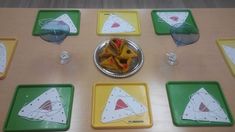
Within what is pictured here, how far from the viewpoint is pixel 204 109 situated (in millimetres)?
812

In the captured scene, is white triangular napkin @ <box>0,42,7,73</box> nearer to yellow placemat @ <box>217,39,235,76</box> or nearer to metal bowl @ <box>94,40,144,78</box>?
metal bowl @ <box>94,40,144,78</box>

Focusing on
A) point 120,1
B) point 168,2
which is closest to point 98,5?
point 120,1

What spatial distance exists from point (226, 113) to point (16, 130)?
70 centimetres

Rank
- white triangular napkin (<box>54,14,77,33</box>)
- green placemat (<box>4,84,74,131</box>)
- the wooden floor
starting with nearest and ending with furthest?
green placemat (<box>4,84,74,131</box>) < white triangular napkin (<box>54,14,77,33</box>) < the wooden floor

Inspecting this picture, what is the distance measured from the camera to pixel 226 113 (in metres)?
0.80

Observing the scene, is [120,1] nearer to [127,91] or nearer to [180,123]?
[127,91]

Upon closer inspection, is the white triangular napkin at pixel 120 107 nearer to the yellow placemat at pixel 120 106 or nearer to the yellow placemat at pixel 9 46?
the yellow placemat at pixel 120 106

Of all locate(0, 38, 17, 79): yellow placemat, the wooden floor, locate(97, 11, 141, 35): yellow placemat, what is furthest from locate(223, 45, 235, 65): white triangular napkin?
the wooden floor

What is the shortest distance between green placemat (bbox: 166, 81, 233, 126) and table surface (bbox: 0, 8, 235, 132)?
0.06 feet

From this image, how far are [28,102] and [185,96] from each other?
56 cm

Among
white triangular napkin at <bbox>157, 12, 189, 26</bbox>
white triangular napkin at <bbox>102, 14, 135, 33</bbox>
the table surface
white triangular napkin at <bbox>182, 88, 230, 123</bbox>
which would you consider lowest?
white triangular napkin at <bbox>182, 88, 230, 123</bbox>

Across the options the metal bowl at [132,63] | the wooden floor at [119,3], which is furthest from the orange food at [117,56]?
the wooden floor at [119,3]

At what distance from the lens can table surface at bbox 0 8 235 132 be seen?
2.63ft

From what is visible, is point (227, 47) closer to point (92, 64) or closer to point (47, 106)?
point (92, 64)
